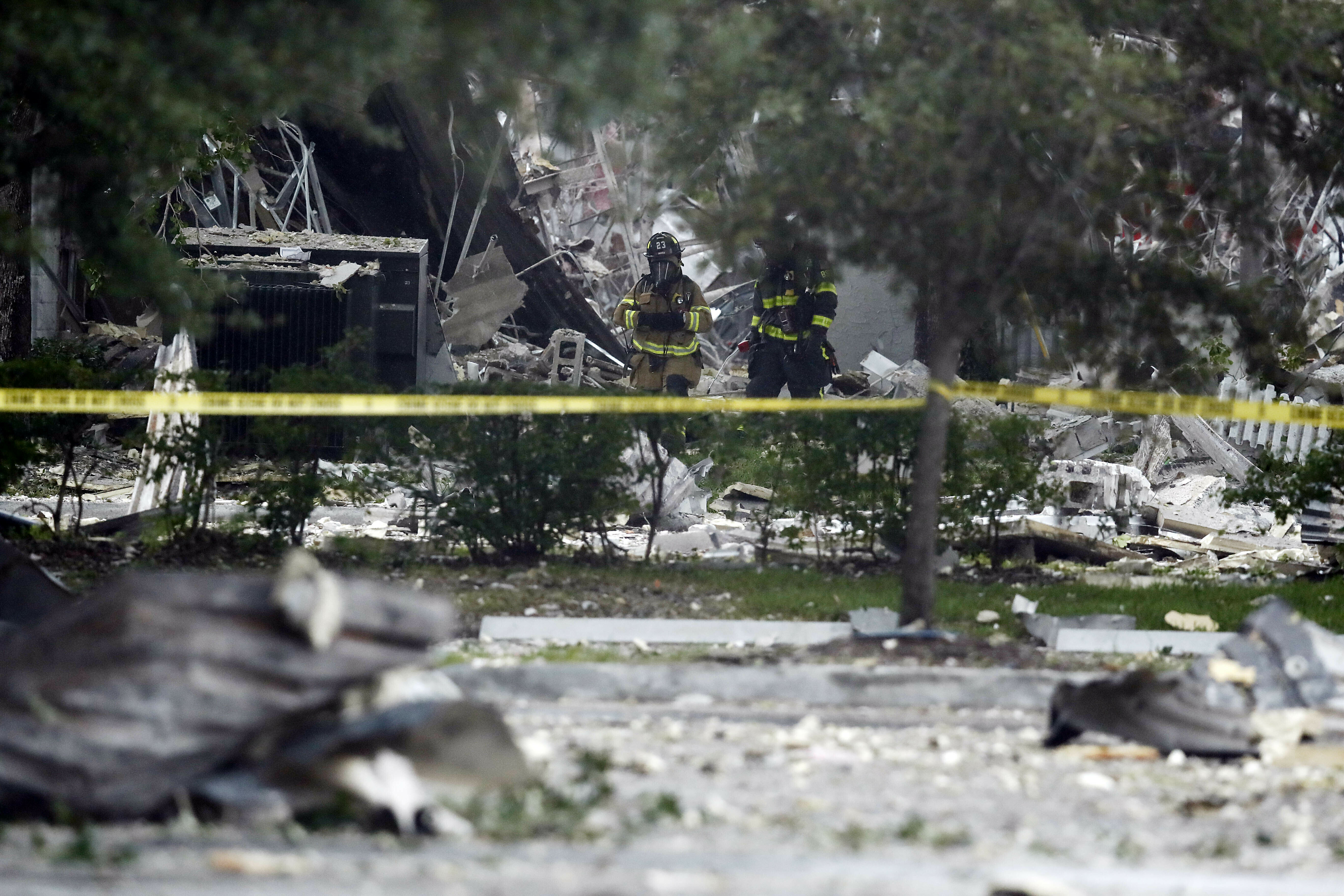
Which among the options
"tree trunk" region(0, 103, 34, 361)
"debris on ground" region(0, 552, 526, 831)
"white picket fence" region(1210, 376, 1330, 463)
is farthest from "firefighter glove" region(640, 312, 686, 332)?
"debris on ground" region(0, 552, 526, 831)

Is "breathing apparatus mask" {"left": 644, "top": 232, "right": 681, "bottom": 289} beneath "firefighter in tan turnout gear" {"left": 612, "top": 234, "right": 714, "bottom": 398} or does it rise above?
above

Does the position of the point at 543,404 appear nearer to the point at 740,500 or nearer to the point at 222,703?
the point at 740,500

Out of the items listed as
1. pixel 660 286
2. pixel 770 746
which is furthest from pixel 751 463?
pixel 770 746

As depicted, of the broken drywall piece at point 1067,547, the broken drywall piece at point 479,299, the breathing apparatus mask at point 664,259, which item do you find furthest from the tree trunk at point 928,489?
the broken drywall piece at point 479,299

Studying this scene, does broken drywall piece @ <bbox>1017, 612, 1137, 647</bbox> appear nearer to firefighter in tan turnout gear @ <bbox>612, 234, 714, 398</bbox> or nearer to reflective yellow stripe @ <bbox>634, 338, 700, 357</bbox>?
firefighter in tan turnout gear @ <bbox>612, 234, 714, 398</bbox>

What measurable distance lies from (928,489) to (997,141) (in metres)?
1.62

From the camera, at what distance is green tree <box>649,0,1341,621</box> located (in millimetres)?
5668

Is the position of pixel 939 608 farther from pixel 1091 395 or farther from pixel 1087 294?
pixel 1087 294

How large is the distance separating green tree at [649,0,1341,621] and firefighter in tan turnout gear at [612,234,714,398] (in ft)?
21.9

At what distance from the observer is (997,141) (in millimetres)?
5840

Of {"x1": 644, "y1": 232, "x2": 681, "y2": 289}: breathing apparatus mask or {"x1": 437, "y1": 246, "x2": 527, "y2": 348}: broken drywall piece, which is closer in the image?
{"x1": 644, "y1": 232, "x2": 681, "y2": 289}: breathing apparatus mask

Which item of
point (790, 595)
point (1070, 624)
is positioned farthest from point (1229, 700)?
point (790, 595)

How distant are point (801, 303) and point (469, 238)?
600cm

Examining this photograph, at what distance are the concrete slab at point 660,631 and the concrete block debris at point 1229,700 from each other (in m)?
2.03
